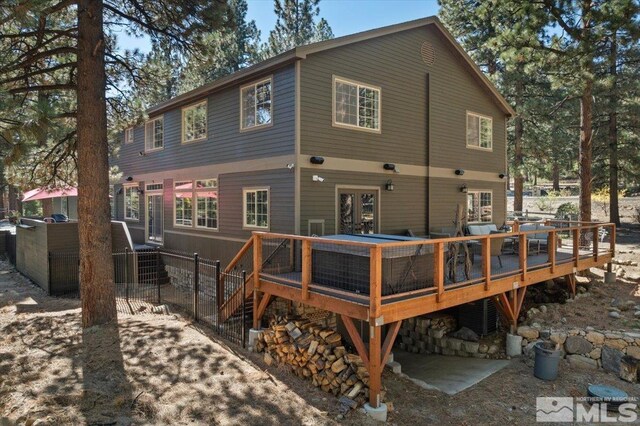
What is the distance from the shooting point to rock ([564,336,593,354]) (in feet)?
24.8

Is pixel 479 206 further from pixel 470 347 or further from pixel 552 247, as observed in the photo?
pixel 470 347

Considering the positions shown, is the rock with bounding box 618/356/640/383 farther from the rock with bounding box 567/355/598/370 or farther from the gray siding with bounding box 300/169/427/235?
the gray siding with bounding box 300/169/427/235

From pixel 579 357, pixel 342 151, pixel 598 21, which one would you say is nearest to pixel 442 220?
pixel 342 151

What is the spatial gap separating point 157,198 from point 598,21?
14.7 metres

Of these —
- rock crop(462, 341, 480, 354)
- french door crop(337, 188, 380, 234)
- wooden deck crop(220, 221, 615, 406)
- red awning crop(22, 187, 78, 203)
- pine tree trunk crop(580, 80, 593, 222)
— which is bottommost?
rock crop(462, 341, 480, 354)

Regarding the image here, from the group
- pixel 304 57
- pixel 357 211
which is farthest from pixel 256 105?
pixel 357 211

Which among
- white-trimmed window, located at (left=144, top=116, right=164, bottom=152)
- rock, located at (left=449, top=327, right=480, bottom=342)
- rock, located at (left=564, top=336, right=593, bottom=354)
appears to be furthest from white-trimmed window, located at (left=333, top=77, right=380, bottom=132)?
white-trimmed window, located at (left=144, top=116, right=164, bottom=152)

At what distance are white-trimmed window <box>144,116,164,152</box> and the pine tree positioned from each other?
51.0ft

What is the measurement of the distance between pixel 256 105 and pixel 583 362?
8764mm

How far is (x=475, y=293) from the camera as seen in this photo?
7000 millimetres

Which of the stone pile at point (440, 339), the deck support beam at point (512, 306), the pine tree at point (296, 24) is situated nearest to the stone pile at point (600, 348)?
the deck support beam at point (512, 306)

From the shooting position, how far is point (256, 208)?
1033cm

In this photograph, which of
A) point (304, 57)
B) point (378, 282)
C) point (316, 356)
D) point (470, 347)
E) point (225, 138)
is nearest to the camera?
point (378, 282)

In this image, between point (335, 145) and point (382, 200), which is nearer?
point (335, 145)
